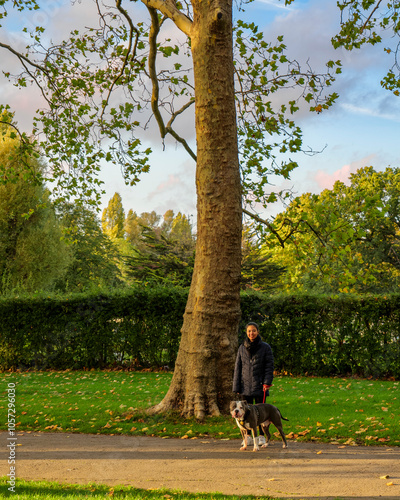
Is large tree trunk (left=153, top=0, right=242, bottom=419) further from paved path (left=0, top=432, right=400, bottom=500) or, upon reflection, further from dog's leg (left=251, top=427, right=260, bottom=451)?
dog's leg (left=251, top=427, right=260, bottom=451)

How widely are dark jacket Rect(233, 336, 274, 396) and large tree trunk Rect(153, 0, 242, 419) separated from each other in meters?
1.28

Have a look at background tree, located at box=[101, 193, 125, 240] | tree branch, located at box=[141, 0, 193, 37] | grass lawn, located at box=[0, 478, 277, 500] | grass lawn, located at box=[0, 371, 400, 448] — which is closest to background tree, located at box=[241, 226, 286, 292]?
grass lawn, located at box=[0, 371, 400, 448]

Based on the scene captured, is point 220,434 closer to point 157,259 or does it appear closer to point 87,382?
point 87,382

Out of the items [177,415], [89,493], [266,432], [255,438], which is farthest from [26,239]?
[89,493]

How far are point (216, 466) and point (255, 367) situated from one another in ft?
5.41

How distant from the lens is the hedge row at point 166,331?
16.5m

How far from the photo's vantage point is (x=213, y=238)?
366 inches

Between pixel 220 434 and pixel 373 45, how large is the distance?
10.9 metres

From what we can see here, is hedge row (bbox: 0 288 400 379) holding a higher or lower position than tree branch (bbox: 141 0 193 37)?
lower

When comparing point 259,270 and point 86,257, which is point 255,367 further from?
point 86,257

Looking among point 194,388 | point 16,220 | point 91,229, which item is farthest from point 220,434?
point 91,229

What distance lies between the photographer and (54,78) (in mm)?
16500

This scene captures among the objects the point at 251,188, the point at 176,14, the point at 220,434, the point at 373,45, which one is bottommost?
the point at 220,434

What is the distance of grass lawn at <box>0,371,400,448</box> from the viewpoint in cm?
854
